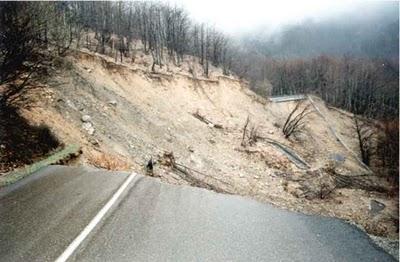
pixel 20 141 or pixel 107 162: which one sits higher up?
pixel 20 141

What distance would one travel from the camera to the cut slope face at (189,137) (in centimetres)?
2042

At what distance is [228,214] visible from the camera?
8875 millimetres

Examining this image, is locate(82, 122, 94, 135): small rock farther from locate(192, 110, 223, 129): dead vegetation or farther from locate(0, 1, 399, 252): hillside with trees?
locate(192, 110, 223, 129): dead vegetation

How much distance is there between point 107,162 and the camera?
16594mm

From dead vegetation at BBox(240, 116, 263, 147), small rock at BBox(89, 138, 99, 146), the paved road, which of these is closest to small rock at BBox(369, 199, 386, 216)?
dead vegetation at BBox(240, 116, 263, 147)

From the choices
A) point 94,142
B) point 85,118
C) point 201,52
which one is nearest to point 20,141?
point 94,142

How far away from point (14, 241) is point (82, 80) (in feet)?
75.7

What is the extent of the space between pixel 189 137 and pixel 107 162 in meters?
17.4

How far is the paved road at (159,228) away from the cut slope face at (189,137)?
5204 millimetres

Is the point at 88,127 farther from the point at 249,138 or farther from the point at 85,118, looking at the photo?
the point at 249,138

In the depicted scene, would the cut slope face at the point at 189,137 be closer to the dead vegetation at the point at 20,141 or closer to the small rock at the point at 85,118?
the small rock at the point at 85,118

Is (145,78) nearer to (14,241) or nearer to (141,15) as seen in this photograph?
(14,241)

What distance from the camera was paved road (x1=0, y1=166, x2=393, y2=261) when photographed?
20.7ft

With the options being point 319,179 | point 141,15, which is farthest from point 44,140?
point 141,15
